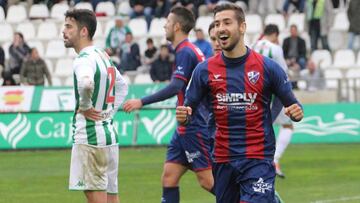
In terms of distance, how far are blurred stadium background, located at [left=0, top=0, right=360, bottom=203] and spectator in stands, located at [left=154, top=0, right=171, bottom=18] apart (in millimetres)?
308

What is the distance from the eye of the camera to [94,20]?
10.3 meters

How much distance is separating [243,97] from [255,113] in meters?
0.17

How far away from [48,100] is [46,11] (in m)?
9.86

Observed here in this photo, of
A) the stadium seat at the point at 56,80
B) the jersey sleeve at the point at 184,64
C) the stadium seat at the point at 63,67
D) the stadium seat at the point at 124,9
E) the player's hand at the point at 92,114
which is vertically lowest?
the stadium seat at the point at 56,80

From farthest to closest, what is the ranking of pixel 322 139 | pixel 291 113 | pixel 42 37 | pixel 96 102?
pixel 42 37 < pixel 322 139 < pixel 96 102 < pixel 291 113

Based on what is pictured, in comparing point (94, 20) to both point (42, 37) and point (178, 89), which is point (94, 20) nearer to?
point (178, 89)

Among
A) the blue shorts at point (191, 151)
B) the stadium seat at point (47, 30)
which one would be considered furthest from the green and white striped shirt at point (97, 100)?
the stadium seat at point (47, 30)

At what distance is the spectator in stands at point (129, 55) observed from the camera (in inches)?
1166

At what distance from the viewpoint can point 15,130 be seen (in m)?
23.9

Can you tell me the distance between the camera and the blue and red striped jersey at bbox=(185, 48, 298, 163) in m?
9.31

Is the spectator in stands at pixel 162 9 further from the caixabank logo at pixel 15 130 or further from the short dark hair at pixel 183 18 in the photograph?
the short dark hair at pixel 183 18

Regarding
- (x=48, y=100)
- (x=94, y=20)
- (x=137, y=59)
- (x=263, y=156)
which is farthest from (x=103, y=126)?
(x=137, y=59)

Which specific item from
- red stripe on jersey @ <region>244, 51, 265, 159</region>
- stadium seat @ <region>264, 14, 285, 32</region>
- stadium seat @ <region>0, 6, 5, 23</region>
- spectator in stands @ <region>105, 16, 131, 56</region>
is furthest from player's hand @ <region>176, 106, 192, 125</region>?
stadium seat @ <region>0, 6, 5, 23</region>

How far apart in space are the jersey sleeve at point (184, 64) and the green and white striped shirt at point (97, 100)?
166 cm
